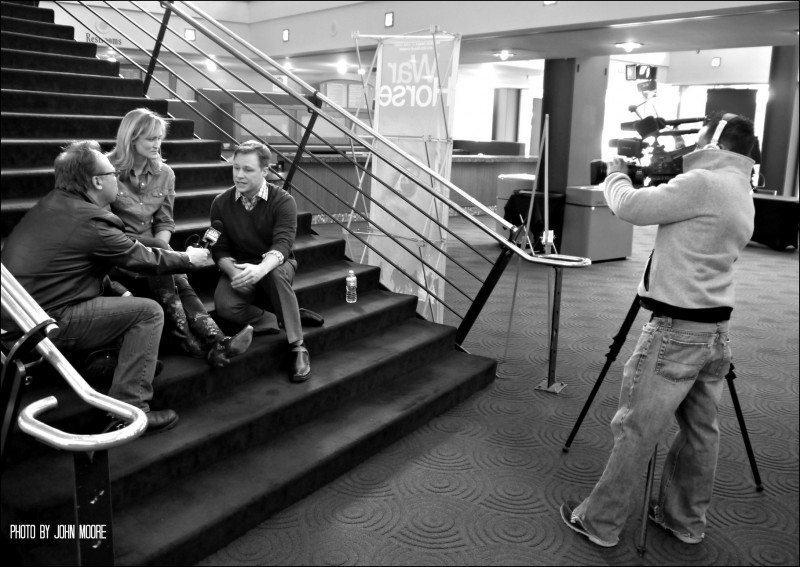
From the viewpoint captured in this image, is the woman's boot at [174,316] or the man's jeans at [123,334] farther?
the woman's boot at [174,316]

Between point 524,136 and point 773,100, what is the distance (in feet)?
30.3

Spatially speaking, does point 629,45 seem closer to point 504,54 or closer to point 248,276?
point 504,54

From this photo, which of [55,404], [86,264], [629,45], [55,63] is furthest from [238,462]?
[629,45]

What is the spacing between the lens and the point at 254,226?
321 centimetres

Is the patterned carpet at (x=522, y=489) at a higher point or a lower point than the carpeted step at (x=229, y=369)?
lower

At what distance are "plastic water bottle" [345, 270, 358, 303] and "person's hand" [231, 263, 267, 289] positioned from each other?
937mm

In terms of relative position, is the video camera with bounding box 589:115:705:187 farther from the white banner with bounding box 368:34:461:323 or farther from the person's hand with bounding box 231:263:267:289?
the white banner with bounding box 368:34:461:323

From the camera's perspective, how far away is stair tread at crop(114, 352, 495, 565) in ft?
6.94

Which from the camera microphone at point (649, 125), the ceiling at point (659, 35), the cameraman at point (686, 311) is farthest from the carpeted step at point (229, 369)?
the ceiling at point (659, 35)

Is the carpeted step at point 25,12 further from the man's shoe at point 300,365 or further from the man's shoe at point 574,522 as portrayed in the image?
the man's shoe at point 574,522

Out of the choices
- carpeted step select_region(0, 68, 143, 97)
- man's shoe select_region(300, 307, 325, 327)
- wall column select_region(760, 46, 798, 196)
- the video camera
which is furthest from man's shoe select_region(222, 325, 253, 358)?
wall column select_region(760, 46, 798, 196)

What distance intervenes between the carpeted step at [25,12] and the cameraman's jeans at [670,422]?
4.87 meters

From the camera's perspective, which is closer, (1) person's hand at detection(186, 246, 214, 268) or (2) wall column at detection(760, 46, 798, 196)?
(1) person's hand at detection(186, 246, 214, 268)

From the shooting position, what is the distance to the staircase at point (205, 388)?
2174 millimetres
